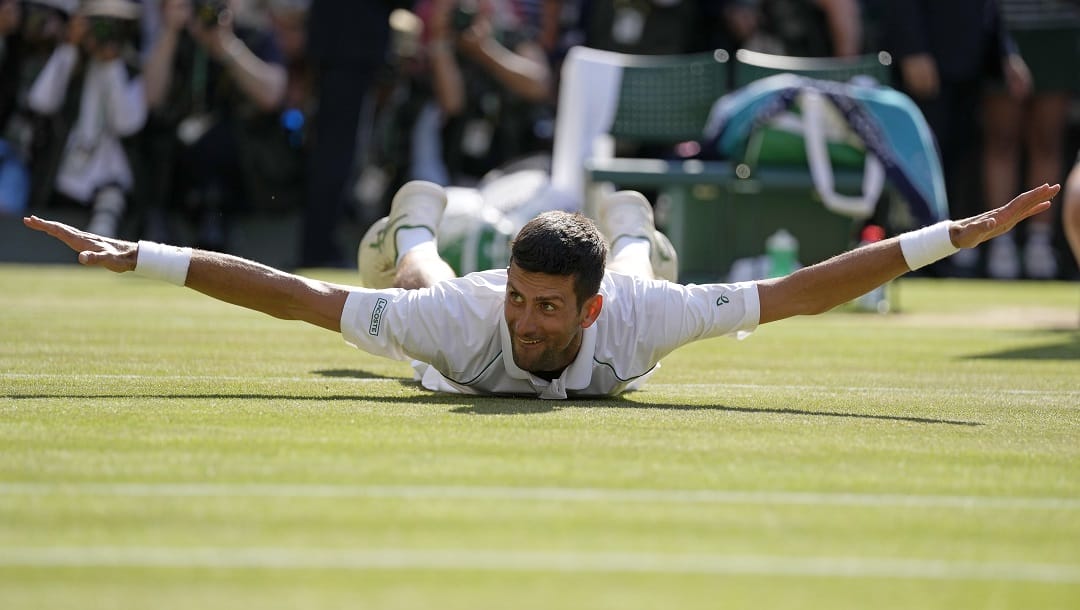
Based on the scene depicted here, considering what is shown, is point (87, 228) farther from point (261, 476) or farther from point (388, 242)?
point (261, 476)

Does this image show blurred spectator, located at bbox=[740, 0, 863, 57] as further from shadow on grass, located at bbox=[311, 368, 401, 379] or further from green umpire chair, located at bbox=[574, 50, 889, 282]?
shadow on grass, located at bbox=[311, 368, 401, 379]

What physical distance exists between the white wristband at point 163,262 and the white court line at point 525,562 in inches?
92.5

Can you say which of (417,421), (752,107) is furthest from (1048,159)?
(417,421)

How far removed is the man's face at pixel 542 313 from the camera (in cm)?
577

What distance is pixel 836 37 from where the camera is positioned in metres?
15.2

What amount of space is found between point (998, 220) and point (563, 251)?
155 cm

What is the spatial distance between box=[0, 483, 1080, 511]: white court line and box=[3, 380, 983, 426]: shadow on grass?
146cm

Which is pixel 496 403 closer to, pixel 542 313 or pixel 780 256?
pixel 542 313

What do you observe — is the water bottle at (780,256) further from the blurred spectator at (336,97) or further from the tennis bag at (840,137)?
the blurred spectator at (336,97)

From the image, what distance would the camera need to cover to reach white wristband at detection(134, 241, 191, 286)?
585 centimetres

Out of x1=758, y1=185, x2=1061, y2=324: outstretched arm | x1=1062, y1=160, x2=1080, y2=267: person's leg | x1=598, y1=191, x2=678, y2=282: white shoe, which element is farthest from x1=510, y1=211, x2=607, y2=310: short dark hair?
x1=1062, y1=160, x2=1080, y2=267: person's leg

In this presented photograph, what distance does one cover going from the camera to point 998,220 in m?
5.86

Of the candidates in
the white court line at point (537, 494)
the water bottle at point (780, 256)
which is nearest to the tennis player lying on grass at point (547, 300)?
the white court line at point (537, 494)

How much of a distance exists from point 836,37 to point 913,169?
3892 mm
